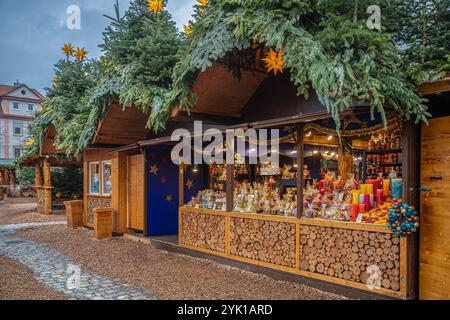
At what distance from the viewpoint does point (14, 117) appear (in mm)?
47000

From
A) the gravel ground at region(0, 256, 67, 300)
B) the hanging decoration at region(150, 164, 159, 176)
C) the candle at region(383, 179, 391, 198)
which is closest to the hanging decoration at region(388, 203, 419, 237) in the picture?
the candle at region(383, 179, 391, 198)

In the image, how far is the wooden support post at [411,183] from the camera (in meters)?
4.75

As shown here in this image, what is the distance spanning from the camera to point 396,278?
4805mm

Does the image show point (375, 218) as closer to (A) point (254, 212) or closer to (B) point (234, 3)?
(A) point (254, 212)

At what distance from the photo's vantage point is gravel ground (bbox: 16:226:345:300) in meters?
5.55

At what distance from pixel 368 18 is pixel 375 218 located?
9.77 ft

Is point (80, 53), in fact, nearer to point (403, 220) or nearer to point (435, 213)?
point (403, 220)

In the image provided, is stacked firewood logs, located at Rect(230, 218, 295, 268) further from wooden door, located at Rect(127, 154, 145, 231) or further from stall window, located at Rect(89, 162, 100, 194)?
stall window, located at Rect(89, 162, 100, 194)

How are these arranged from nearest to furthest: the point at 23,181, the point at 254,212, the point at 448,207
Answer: the point at 448,207, the point at 254,212, the point at 23,181

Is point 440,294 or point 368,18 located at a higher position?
point 368,18

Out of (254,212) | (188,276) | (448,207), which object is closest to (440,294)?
(448,207)

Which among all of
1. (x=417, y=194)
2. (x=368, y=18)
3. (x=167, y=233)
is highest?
(x=368, y=18)

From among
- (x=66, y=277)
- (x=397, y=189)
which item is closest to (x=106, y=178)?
(x=66, y=277)

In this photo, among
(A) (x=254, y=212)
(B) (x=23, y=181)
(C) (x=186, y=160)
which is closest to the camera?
(A) (x=254, y=212)
